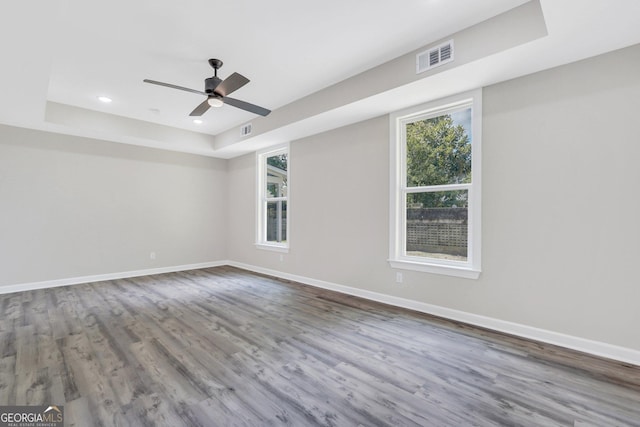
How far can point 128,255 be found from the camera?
5.40 meters

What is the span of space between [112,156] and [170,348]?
14.3ft

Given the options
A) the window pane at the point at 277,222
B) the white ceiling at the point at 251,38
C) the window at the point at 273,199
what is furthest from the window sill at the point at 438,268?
the window pane at the point at 277,222

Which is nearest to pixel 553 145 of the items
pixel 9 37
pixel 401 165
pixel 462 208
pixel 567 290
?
pixel 462 208

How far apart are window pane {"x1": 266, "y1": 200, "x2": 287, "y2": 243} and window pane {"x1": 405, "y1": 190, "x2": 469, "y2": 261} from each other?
2638 millimetres

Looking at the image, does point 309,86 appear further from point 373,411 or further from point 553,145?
point 373,411

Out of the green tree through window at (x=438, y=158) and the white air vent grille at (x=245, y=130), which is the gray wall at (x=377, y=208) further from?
the white air vent grille at (x=245, y=130)

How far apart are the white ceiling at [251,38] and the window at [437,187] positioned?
620mm

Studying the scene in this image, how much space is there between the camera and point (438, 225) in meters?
3.43

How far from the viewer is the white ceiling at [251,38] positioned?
2.12 metres

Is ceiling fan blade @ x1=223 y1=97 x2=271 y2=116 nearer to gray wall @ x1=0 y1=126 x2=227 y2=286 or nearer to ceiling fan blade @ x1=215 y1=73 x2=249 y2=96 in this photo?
ceiling fan blade @ x1=215 y1=73 x2=249 y2=96

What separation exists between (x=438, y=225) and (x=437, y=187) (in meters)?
0.47

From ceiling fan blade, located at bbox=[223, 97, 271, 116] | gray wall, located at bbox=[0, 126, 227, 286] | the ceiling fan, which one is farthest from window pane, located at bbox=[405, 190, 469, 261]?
gray wall, located at bbox=[0, 126, 227, 286]

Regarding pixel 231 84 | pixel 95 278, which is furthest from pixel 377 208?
pixel 95 278

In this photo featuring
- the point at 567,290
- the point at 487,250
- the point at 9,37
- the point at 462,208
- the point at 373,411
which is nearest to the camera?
the point at 373,411
